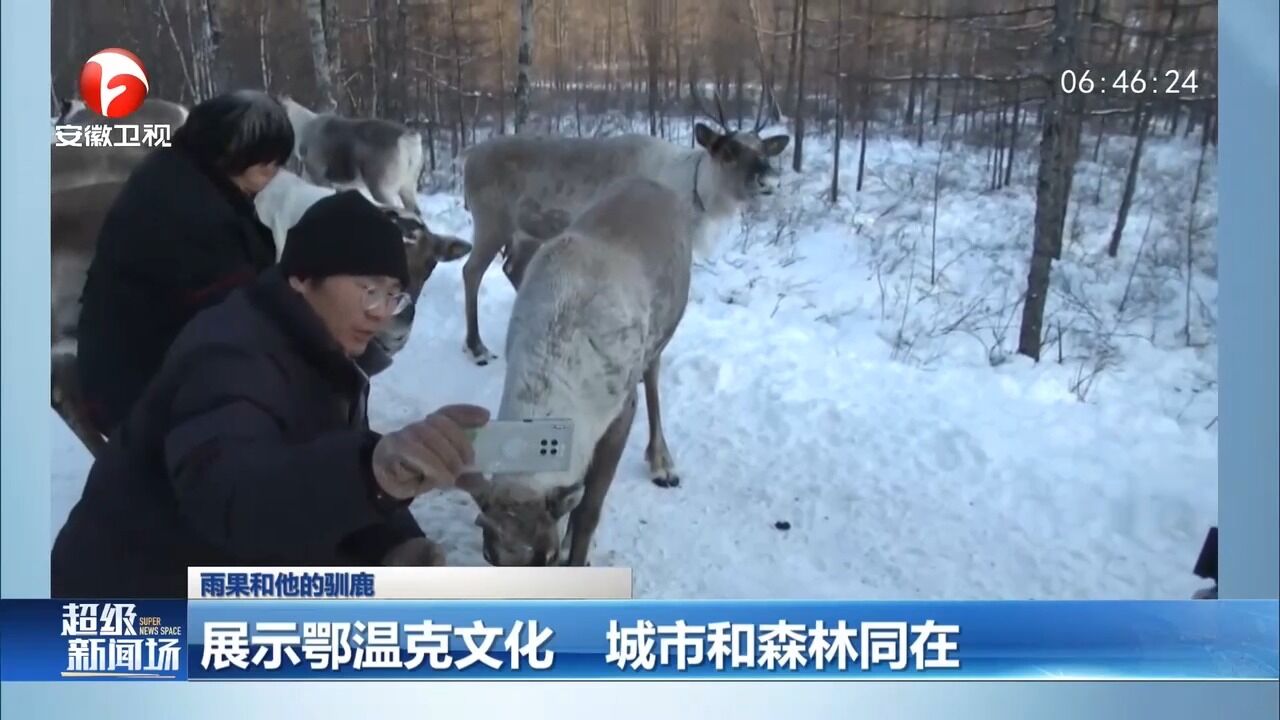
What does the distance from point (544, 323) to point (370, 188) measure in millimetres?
573

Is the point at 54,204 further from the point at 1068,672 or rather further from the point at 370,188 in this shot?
the point at 1068,672

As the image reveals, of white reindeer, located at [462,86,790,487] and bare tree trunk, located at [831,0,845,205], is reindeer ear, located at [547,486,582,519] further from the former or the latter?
bare tree trunk, located at [831,0,845,205]

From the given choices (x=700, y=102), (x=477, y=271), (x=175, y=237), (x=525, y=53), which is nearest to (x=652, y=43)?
(x=700, y=102)

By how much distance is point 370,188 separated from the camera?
238 centimetres

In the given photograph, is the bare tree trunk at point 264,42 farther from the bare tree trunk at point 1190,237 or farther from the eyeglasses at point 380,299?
the bare tree trunk at point 1190,237

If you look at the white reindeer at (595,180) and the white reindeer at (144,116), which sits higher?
the white reindeer at (144,116)

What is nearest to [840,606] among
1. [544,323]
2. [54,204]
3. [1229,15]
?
[544,323]

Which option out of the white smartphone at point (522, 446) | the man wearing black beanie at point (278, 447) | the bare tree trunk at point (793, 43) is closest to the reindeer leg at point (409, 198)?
the man wearing black beanie at point (278, 447)

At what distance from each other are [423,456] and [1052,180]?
1870mm

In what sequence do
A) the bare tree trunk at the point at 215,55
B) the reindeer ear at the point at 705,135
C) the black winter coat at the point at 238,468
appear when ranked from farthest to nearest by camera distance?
1. the reindeer ear at the point at 705,135
2. the bare tree trunk at the point at 215,55
3. the black winter coat at the point at 238,468

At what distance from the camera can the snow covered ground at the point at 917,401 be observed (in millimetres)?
2406

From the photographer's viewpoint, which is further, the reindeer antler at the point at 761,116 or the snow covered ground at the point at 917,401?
the reindeer antler at the point at 761,116
